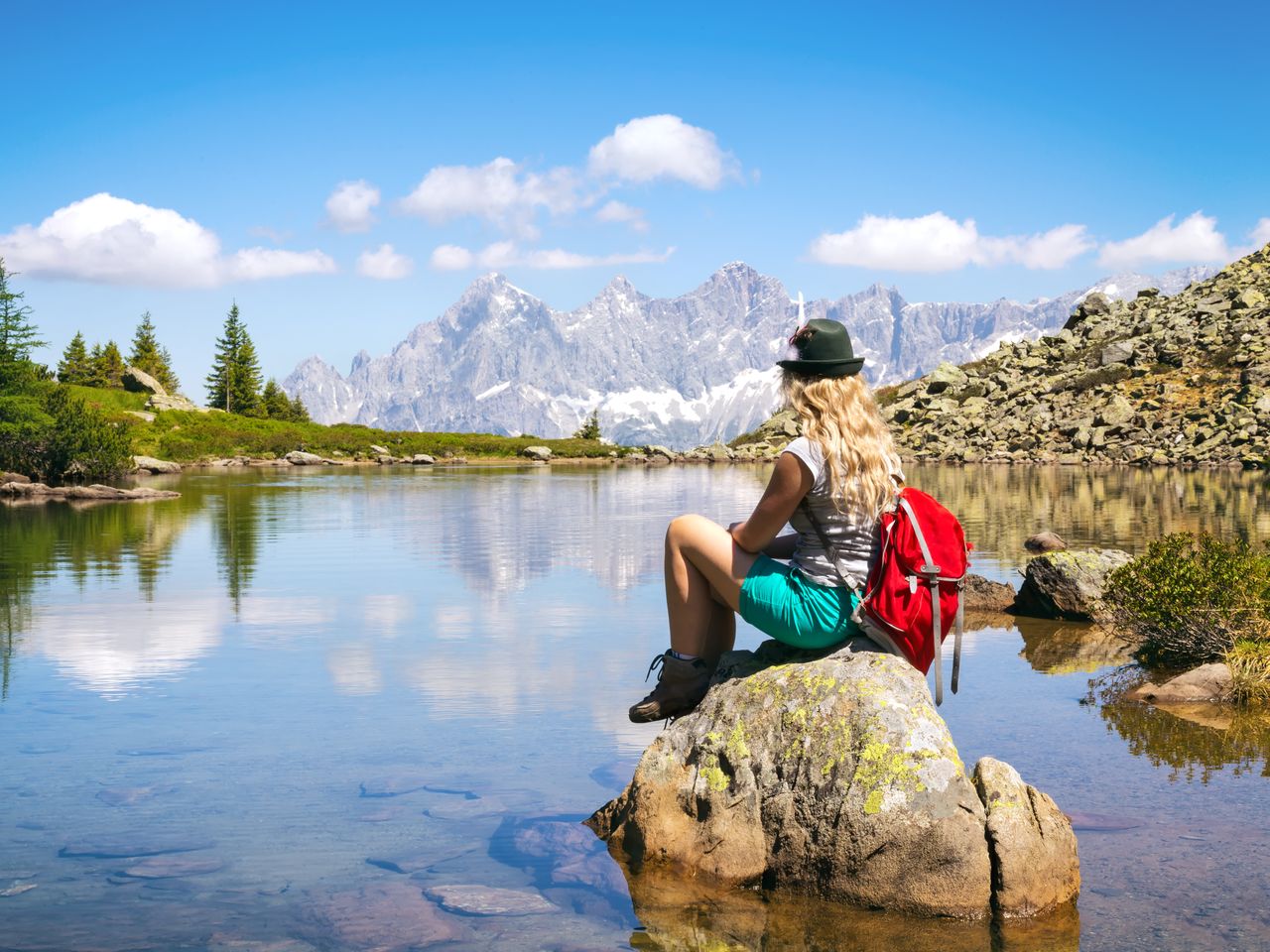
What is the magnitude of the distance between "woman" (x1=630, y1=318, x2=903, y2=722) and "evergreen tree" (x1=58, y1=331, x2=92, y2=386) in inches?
4251

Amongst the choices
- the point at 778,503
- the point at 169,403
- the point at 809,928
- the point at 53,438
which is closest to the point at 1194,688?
the point at 778,503

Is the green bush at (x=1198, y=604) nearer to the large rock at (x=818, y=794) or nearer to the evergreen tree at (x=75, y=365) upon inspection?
the large rock at (x=818, y=794)

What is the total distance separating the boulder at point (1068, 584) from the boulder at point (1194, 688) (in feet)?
14.5

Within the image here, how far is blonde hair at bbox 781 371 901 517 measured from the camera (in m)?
7.36

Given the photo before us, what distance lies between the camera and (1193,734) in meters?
10.3

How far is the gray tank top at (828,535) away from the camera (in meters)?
7.41

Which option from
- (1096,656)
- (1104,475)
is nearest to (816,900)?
(1096,656)

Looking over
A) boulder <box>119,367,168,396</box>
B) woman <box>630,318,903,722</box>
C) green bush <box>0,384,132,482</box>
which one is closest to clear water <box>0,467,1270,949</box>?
woman <box>630,318,903,722</box>

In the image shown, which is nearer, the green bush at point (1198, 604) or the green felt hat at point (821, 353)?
the green felt hat at point (821, 353)

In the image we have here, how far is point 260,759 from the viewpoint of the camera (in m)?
9.60

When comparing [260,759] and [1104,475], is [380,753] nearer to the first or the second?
[260,759]

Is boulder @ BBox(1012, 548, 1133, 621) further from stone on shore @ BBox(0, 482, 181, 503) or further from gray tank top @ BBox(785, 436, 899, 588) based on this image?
stone on shore @ BBox(0, 482, 181, 503)

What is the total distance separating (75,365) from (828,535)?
4433 inches

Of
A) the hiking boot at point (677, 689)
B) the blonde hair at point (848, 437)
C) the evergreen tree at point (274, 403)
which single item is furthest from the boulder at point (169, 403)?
the blonde hair at point (848, 437)
